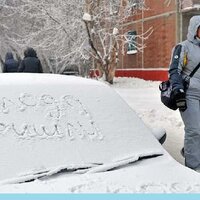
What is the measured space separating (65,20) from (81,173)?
58.9 feet

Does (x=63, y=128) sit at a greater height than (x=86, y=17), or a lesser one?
lesser

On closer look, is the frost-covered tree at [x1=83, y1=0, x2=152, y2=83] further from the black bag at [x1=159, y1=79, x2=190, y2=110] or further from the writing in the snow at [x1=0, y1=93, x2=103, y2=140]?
the writing in the snow at [x1=0, y1=93, x2=103, y2=140]

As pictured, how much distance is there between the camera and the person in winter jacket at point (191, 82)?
525 centimetres

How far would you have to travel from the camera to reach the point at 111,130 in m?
3.50

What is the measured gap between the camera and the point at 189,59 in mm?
5301

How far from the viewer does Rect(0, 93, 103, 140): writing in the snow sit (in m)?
3.25

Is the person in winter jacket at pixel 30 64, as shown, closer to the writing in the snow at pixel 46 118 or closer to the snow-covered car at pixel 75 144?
the snow-covered car at pixel 75 144

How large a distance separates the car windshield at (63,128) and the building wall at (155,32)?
723 inches

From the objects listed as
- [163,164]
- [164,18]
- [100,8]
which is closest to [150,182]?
[163,164]

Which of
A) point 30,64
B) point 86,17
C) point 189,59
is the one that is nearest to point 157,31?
point 86,17

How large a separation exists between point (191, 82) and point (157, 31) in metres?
18.9

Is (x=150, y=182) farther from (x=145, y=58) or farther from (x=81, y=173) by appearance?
(x=145, y=58)

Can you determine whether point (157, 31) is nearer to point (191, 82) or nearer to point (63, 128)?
point (191, 82)

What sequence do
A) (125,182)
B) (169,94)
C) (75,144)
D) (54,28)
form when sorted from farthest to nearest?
(54,28)
(169,94)
(75,144)
(125,182)
